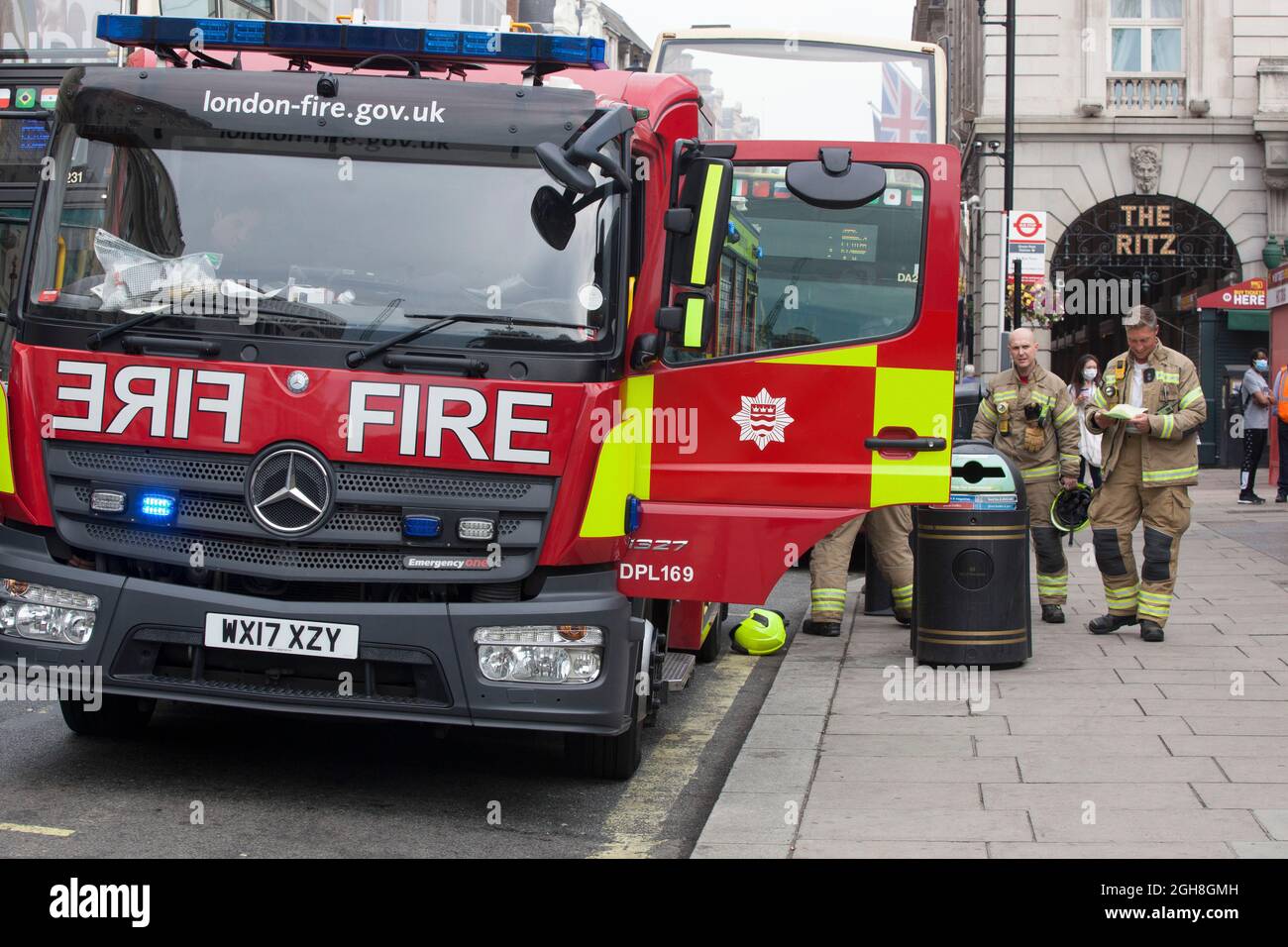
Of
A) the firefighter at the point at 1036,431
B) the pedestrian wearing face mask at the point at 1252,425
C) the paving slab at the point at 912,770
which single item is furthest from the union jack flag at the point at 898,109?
the pedestrian wearing face mask at the point at 1252,425

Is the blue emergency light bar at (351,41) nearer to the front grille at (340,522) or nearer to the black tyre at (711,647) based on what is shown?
the front grille at (340,522)

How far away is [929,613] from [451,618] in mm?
3921

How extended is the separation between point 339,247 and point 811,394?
202cm

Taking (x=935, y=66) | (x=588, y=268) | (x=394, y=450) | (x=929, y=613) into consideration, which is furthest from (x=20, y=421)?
(x=935, y=66)

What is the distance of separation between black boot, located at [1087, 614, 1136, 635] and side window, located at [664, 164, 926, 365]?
3.98m

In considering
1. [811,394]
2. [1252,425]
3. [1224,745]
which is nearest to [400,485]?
[811,394]

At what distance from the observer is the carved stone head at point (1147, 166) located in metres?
27.8

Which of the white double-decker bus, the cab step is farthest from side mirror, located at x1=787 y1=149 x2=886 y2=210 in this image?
the white double-decker bus

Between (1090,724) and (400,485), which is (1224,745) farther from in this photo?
(400,485)

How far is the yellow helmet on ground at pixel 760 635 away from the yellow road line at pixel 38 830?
5.01 m

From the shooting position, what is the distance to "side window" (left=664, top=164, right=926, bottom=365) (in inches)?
258

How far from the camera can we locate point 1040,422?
33.5 feet

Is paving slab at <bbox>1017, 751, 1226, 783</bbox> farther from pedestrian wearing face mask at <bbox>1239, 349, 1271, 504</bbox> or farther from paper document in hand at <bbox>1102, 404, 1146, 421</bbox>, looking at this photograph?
pedestrian wearing face mask at <bbox>1239, 349, 1271, 504</bbox>
